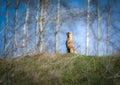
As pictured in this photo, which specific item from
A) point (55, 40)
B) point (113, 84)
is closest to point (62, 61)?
point (113, 84)

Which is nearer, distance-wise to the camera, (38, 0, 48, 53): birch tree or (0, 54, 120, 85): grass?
(0, 54, 120, 85): grass

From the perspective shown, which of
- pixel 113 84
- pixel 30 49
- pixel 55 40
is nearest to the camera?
pixel 113 84

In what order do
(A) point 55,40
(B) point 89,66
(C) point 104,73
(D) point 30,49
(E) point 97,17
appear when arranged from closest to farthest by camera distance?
(C) point 104,73 < (B) point 89,66 < (D) point 30,49 < (A) point 55,40 < (E) point 97,17

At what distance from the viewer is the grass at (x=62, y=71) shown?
813cm

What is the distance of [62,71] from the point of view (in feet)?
29.4

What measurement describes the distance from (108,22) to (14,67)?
1583cm

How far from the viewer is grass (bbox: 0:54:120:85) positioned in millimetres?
8129

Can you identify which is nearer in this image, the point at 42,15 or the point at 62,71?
the point at 62,71

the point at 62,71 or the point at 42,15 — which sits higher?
the point at 42,15

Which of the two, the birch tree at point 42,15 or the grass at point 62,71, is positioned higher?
the birch tree at point 42,15

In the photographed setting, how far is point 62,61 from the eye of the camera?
972cm

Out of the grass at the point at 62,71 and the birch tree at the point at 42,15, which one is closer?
the grass at the point at 62,71

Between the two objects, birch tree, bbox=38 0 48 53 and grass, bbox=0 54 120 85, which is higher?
birch tree, bbox=38 0 48 53

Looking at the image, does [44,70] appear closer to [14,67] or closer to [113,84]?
[14,67]
